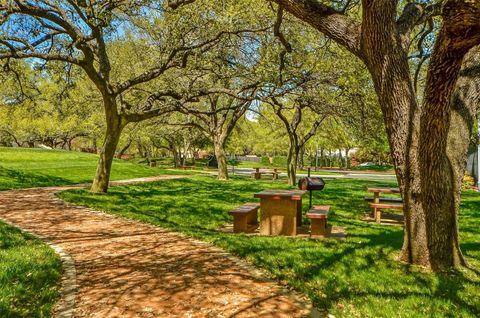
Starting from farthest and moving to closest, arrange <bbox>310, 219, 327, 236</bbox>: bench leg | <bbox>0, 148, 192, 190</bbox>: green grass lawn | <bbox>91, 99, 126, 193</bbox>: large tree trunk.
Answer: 1. <bbox>0, 148, 192, 190</bbox>: green grass lawn
2. <bbox>91, 99, 126, 193</bbox>: large tree trunk
3. <bbox>310, 219, 327, 236</bbox>: bench leg

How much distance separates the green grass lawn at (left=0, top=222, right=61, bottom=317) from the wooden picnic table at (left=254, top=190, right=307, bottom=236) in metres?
4.36

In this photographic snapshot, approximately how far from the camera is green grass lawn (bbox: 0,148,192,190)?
17391mm

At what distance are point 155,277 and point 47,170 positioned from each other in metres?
18.6

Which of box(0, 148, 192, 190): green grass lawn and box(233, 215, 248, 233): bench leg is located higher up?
box(0, 148, 192, 190): green grass lawn

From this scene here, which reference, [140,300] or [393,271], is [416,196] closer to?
[393,271]

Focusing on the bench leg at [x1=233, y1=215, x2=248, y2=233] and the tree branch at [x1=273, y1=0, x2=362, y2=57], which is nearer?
the tree branch at [x1=273, y1=0, x2=362, y2=57]

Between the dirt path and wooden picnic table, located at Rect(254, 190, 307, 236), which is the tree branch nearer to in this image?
the dirt path

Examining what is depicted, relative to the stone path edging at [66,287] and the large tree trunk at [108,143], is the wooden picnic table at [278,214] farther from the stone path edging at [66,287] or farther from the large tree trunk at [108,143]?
the large tree trunk at [108,143]

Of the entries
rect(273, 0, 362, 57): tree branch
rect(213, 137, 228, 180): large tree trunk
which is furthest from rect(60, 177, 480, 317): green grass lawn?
rect(213, 137, 228, 180): large tree trunk

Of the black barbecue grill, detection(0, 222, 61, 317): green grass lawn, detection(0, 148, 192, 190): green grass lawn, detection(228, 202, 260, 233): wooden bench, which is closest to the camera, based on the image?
detection(0, 222, 61, 317): green grass lawn

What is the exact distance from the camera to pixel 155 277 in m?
5.27

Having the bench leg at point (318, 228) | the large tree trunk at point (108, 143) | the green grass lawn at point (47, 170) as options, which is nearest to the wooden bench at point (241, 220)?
the bench leg at point (318, 228)

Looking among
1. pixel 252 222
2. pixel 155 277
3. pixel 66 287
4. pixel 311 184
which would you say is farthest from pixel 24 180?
pixel 155 277

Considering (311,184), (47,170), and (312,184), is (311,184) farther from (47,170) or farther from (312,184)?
(47,170)
